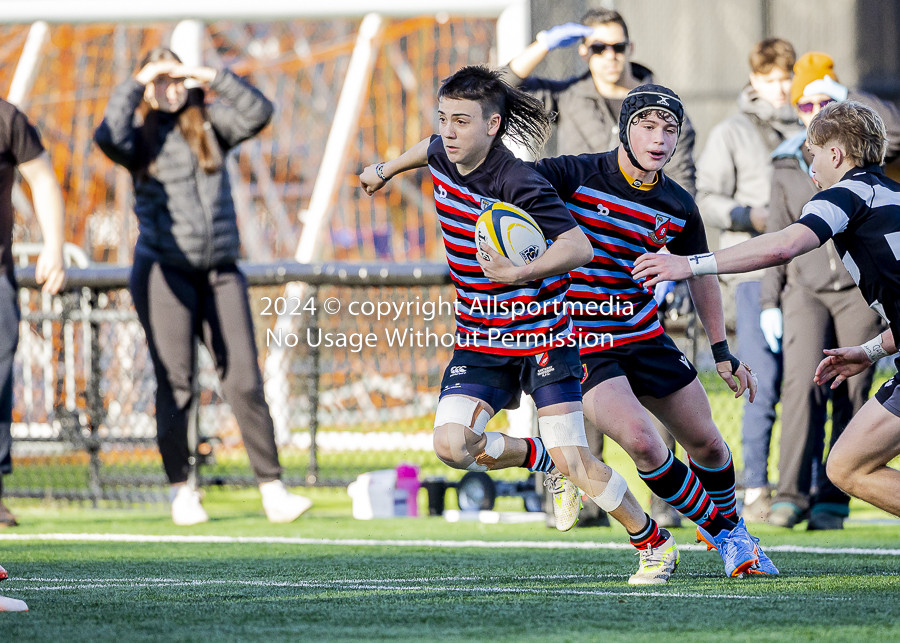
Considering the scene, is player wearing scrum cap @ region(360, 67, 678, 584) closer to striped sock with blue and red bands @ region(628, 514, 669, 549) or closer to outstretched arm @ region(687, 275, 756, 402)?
striped sock with blue and red bands @ region(628, 514, 669, 549)

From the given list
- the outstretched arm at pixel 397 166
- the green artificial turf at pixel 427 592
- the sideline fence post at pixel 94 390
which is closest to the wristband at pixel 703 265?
the green artificial turf at pixel 427 592

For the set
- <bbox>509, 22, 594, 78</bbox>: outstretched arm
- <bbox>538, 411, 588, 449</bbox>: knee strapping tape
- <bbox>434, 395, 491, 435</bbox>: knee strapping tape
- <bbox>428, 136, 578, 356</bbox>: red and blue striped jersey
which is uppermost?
<bbox>509, 22, 594, 78</bbox>: outstretched arm

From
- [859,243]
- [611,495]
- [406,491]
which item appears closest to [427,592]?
[611,495]

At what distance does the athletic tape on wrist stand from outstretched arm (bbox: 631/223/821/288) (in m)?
0.85

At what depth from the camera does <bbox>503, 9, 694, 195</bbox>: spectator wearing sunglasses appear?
643 centimetres

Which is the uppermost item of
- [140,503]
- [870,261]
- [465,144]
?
[465,144]

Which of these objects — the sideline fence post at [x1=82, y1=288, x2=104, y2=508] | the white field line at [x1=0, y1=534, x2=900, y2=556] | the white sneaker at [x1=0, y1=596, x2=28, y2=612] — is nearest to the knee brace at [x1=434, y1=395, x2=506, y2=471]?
the white field line at [x1=0, y1=534, x2=900, y2=556]

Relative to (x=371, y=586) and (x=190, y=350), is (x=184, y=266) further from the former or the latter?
(x=371, y=586)

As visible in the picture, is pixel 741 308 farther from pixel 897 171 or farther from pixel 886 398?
pixel 897 171

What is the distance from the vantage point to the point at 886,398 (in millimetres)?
4234

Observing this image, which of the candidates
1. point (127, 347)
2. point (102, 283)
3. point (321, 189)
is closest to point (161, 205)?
point (102, 283)

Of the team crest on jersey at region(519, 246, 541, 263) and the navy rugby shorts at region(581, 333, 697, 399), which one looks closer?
the team crest on jersey at region(519, 246, 541, 263)

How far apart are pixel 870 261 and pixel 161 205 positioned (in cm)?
410

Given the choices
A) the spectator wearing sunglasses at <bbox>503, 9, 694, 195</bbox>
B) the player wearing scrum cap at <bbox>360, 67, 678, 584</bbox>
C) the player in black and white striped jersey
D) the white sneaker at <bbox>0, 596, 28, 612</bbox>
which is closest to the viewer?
Answer: the white sneaker at <bbox>0, 596, 28, 612</bbox>
